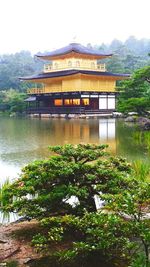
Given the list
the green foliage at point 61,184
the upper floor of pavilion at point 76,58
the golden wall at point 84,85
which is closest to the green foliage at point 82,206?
the green foliage at point 61,184

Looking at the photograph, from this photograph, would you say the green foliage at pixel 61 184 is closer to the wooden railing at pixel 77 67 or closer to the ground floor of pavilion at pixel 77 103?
the ground floor of pavilion at pixel 77 103

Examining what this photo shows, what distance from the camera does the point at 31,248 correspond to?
3930 mm

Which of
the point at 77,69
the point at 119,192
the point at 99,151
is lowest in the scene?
the point at 119,192

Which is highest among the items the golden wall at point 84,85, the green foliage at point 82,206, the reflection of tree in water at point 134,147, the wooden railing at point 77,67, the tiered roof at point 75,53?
the tiered roof at point 75,53

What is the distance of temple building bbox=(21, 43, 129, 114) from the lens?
1292 inches

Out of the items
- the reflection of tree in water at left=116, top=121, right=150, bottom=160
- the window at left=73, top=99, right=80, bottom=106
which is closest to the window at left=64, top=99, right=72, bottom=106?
the window at left=73, top=99, right=80, bottom=106

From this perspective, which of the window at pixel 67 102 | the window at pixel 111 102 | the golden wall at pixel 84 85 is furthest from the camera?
the window at pixel 111 102

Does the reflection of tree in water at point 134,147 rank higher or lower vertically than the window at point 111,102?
lower

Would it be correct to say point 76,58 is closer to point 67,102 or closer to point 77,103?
point 67,102

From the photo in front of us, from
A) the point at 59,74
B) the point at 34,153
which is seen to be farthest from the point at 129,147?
the point at 59,74

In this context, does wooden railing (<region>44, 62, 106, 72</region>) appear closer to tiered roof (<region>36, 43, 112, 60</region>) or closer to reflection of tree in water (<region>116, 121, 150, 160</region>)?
tiered roof (<region>36, 43, 112, 60</region>)

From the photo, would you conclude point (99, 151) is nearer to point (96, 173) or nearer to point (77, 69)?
point (96, 173)

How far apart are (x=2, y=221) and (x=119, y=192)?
2061mm

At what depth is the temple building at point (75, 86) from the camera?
108 feet
